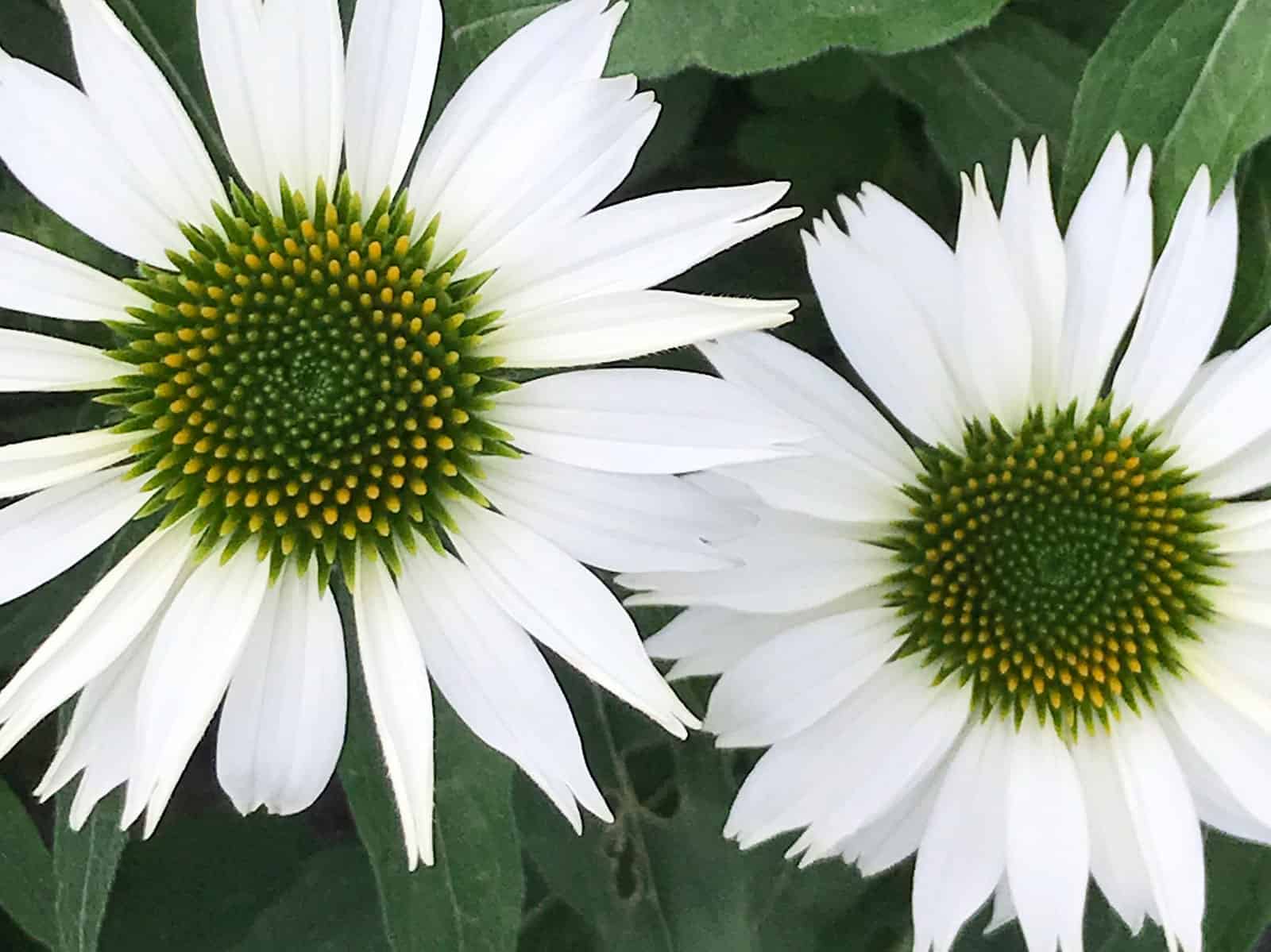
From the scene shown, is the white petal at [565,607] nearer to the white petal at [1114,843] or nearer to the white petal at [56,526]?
the white petal at [56,526]

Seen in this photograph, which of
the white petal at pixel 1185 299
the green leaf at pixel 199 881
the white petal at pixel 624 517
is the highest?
the white petal at pixel 1185 299

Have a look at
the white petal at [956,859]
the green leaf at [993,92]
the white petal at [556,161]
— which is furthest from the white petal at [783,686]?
the green leaf at [993,92]

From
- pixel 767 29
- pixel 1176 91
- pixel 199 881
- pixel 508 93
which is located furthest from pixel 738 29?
pixel 199 881

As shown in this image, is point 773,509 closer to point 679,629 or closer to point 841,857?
point 679,629

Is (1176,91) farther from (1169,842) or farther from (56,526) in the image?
(56,526)

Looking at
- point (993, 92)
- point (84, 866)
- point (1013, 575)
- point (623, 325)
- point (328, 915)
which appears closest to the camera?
point (623, 325)

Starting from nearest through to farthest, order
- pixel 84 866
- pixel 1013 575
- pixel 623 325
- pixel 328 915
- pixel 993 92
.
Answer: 1. pixel 623 325
2. pixel 84 866
3. pixel 1013 575
4. pixel 993 92
5. pixel 328 915

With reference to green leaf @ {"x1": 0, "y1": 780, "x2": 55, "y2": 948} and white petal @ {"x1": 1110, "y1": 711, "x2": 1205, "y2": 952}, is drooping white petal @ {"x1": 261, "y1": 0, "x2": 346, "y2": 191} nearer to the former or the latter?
green leaf @ {"x1": 0, "y1": 780, "x2": 55, "y2": 948}
